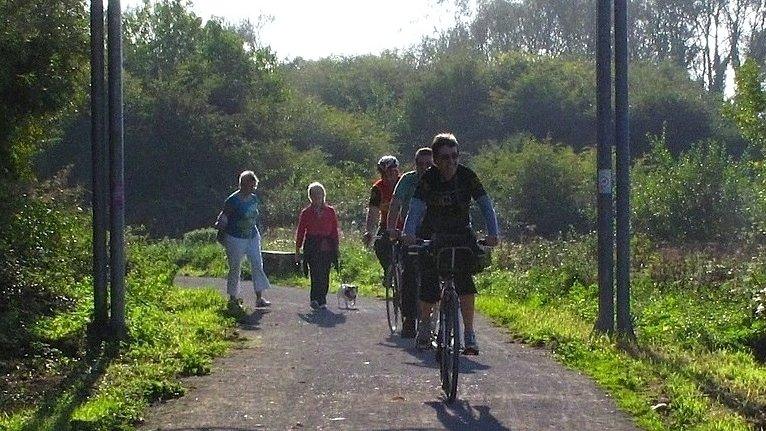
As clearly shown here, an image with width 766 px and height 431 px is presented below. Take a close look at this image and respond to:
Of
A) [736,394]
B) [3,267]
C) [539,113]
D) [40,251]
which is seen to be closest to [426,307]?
[736,394]

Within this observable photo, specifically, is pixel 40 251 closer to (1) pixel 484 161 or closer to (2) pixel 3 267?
(2) pixel 3 267

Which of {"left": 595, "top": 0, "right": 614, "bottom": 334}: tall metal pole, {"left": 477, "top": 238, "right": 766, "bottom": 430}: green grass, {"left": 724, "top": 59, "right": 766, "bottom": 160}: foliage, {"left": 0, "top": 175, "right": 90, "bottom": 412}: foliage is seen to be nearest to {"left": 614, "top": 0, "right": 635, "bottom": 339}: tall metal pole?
{"left": 595, "top": 0, "right": 614, "bottom": 334}: tall metal pole

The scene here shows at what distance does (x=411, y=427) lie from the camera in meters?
8.34

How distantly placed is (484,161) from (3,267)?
34725 millimetres

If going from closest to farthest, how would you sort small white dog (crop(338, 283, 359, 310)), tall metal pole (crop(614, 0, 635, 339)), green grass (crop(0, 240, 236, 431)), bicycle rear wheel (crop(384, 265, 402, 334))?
green grass (crop(0, 240, 236, 431))
tall metal pole (crop(614, 0, 635, 339))
bicycle rear wheel (crop(384, 265, 402, 334))
small white dog (crop(338, 283, 359, 310))

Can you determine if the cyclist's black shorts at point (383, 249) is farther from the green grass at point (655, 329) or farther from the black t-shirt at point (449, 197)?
the black t-shirt at point (449, 197)

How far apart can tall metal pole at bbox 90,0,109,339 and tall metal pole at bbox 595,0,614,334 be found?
4.72 m

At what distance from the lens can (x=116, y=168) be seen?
472 inches

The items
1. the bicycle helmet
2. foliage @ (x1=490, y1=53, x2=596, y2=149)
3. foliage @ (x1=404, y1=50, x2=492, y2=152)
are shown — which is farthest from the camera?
foliage @ (x1=404, y1=50, x2=492, y2=152)

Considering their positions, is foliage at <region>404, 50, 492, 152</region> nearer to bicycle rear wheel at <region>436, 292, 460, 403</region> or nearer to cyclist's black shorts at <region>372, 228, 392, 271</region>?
cyclist's black shorts at <region>372, 228, 392, 271</region>

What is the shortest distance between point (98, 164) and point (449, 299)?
4140 mm

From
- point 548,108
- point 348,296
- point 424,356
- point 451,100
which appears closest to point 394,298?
point 424,356

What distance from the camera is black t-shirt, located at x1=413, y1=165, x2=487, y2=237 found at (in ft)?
31.3

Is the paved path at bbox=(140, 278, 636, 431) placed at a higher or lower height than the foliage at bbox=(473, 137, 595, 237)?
lower
